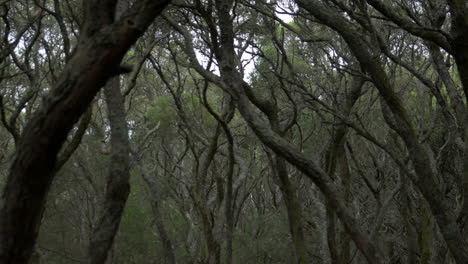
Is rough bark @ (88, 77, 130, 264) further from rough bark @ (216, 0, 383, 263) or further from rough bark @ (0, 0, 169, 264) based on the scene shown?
rough bark @ (0, 0, 169, 264)

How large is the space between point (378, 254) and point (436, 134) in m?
6.65

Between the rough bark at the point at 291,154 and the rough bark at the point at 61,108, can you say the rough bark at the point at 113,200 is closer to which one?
the rough bark at the point at 291,154

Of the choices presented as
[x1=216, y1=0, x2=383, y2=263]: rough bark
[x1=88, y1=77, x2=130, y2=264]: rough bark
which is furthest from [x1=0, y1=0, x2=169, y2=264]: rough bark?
[x1=216, y1=0, x2=383, y2=263]: rough bark

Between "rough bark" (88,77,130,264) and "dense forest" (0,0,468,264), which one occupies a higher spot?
"dense forest" (0,0,468,264)

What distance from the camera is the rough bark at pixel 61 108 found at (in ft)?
8.72

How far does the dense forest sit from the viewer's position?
2764mm

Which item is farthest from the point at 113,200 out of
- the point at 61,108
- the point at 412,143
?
the point at 412,143

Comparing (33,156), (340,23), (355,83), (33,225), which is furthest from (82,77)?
(355,83)

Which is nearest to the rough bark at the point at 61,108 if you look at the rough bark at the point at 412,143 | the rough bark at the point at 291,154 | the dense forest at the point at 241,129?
the dense forest at the point at 241,129

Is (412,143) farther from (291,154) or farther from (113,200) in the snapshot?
(113,200)

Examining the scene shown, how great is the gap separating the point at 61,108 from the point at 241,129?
14.5m

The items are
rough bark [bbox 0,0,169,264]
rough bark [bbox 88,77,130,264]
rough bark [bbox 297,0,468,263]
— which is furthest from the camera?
rough bark [bbox 297,0,468,263]

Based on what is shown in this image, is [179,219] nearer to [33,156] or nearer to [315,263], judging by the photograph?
[315,263]

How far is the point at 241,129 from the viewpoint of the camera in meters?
17.1
